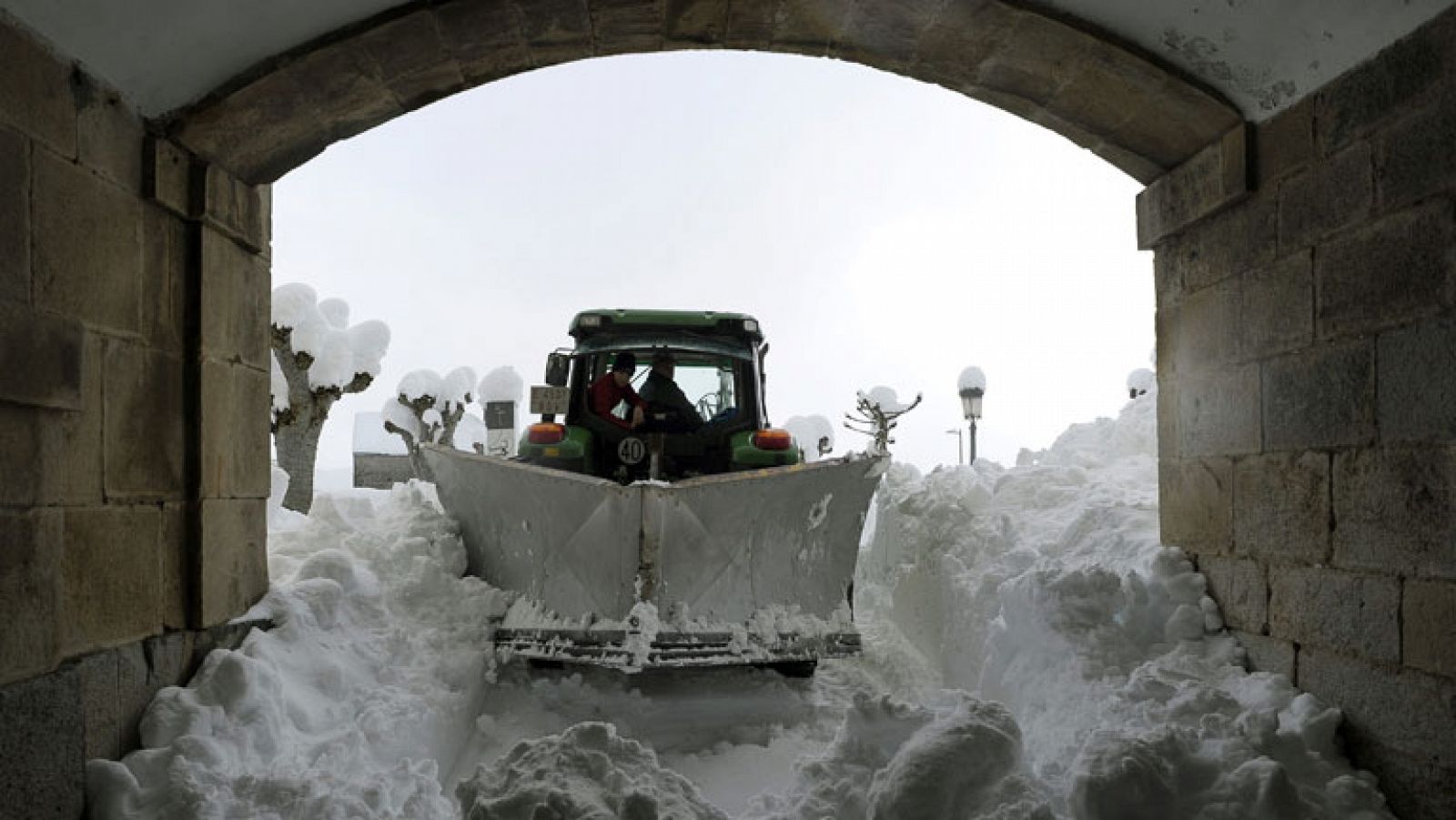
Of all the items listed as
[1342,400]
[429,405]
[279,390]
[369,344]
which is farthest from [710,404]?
[429,405]

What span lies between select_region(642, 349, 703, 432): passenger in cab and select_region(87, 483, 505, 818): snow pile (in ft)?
4.73

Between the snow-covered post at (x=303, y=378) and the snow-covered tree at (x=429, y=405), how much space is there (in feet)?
20.8

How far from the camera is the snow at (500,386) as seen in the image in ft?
78.8

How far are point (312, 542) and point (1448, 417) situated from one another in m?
5.06

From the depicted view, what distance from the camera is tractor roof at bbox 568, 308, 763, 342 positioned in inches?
228

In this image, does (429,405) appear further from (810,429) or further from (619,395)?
(619,395)

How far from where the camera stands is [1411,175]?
8.76 ft

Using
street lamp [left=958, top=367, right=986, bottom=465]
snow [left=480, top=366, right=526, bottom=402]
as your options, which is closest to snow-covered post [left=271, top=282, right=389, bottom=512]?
snow [left=480, top=366, right=526, bottom=402]

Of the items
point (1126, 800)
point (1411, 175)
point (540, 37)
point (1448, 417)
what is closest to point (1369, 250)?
point (1411, 175)

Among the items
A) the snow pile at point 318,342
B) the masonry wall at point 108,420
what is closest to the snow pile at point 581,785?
the masonry wall at point 108,420

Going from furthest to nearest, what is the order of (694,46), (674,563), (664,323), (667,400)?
1. (664,323)
2. (667,400)
3. (674,563)
4. (694,46)

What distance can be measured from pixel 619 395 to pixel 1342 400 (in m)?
3.75

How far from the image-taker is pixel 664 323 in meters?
5.82

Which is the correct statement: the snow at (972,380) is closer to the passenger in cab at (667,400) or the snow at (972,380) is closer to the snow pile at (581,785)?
the passenger in cab at (667,400)
